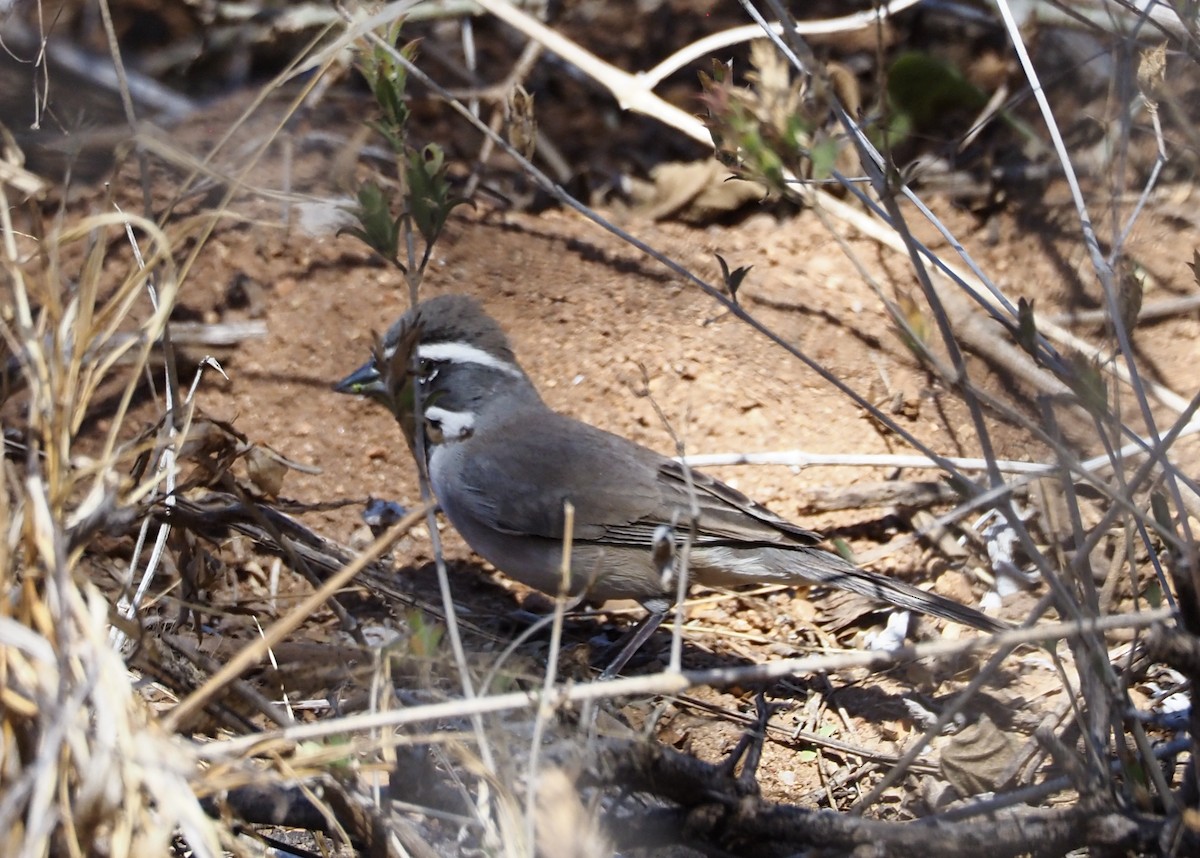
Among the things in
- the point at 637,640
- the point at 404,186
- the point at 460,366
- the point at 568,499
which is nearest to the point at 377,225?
the point at 404,186

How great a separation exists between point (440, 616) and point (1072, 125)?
445cm

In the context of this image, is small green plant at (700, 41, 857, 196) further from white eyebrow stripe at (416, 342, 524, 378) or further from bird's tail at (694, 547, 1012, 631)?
white eyebrow stripe at (416, 342, 524, 378)

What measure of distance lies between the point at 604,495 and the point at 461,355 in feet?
2.97

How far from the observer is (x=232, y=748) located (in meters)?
2.34

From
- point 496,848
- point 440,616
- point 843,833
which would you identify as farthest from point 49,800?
point 440,616

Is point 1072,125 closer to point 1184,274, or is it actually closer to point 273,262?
point 1184,274

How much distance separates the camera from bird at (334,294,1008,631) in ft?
16.5

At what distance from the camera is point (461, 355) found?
5.49 meters

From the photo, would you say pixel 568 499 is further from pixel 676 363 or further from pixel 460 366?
pixel 676 363

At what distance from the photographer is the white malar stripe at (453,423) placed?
227 inches

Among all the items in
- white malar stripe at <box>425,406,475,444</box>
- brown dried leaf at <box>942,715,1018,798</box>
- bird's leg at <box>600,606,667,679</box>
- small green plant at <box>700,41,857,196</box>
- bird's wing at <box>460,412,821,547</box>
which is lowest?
bird's leg at <box>600,606,667,679</box>

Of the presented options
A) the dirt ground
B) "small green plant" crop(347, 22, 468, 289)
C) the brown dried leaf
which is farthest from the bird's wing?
"small green plant" crop(347, 22, 468, 289)

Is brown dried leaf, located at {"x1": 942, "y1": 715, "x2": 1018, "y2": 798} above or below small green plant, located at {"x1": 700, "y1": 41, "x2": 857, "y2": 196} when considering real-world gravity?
below

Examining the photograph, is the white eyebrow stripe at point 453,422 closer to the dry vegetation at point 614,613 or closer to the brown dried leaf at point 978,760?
the dry vegetation at point 614,613
